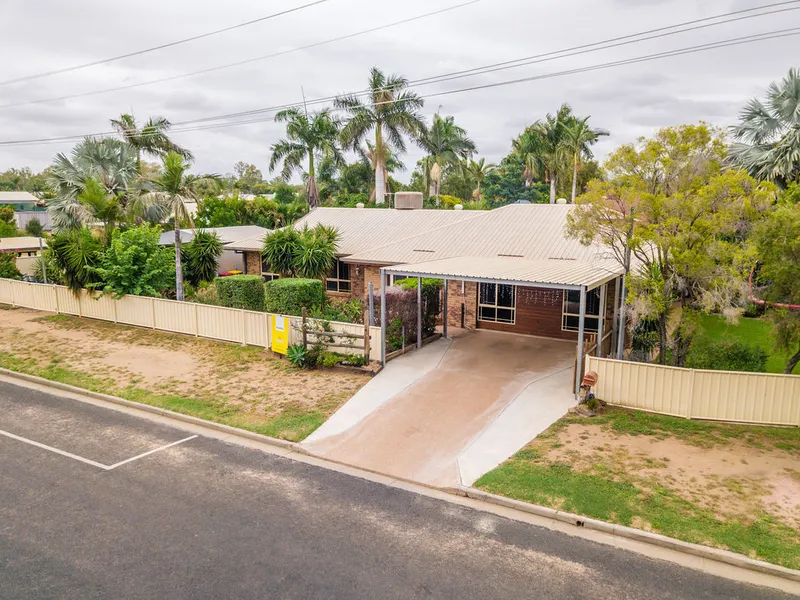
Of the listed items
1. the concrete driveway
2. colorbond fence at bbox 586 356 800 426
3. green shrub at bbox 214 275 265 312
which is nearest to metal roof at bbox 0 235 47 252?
green shrub at bbox 214 275 265 312

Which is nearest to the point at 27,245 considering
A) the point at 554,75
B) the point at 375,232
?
the point at 375,232

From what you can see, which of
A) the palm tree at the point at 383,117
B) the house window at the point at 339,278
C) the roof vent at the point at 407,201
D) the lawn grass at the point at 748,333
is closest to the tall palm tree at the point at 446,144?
the palm tree at the point at 383,117

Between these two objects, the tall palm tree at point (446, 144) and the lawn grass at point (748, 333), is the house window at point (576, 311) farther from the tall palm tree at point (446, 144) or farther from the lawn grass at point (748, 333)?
the tall palm tree at point (446, 144)

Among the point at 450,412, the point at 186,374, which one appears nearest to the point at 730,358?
the point at 450,412

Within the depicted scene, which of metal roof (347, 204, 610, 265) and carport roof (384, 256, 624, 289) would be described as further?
metal roof (347, 204, 610, 265)

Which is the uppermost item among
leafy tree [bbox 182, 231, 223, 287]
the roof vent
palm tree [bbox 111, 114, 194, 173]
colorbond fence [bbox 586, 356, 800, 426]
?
palm tree [bbox 111, 114, 194, 173]

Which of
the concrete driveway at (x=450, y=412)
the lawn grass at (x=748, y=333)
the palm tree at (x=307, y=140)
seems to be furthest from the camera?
the palm tree at (x=307, y=140)

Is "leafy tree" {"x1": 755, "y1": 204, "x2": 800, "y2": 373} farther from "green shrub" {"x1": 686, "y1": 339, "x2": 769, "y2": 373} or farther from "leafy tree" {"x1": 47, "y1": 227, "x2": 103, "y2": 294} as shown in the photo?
"leafy tree" {"x1": 47, "y1": 227, "x2": 103, "y2": 294}
